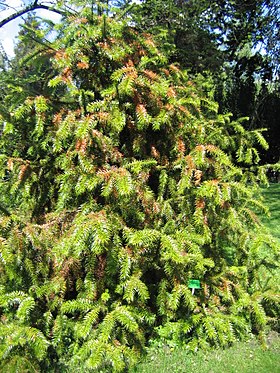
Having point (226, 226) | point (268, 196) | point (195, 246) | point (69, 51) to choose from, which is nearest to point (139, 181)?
point (195, 246)

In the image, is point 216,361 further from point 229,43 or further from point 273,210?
point 229,43

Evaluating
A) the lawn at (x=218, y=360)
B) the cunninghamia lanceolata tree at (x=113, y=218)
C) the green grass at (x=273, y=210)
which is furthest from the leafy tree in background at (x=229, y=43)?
the lawn at (x=218, y=360)

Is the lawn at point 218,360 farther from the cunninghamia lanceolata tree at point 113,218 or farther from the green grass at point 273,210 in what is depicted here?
the green grass at point 273,210

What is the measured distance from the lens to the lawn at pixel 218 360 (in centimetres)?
274

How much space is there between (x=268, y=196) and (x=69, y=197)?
7343 mm

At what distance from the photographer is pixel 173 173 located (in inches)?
122

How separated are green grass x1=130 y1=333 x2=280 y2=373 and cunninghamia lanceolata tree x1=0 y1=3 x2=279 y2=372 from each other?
0.12m

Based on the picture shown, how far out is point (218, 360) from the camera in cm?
282

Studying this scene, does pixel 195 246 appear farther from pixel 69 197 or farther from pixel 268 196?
pixel 268 196

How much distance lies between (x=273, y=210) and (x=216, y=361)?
574cm

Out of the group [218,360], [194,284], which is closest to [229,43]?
[194,284]

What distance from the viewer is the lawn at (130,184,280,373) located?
2.74 m

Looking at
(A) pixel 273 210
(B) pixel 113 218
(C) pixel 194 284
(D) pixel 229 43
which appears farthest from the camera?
(D) pixel 229 43

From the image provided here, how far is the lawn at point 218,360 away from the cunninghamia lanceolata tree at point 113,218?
12cm
